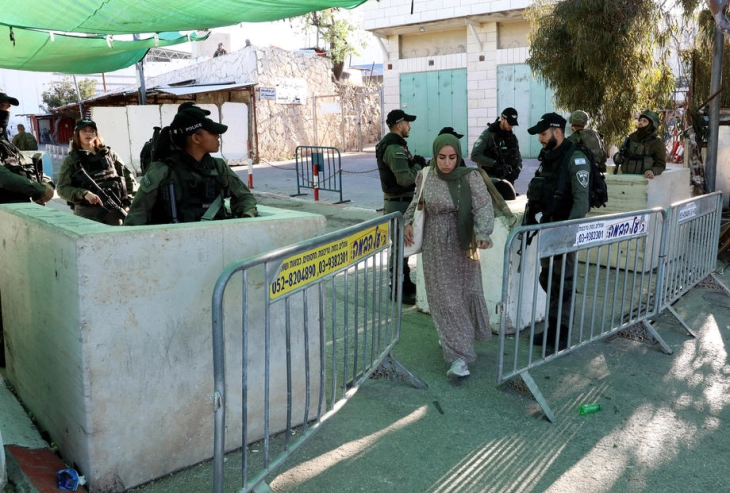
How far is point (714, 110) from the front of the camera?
8.25 metres

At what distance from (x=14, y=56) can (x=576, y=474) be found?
8.24m

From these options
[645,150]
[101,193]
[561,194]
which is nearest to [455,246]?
[561,194]

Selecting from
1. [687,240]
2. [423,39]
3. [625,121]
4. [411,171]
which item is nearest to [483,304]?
[411,171]

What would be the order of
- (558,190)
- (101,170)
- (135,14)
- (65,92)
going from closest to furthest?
(558,190) → (135,14) → (101,170) → (65,92)

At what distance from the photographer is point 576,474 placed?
321 cm

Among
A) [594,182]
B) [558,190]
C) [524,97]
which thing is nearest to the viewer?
[558,190]

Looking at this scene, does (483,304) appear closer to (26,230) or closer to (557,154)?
(557,154)

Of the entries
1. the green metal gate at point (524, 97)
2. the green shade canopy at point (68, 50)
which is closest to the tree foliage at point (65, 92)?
the green metal gate at point (524, 97)

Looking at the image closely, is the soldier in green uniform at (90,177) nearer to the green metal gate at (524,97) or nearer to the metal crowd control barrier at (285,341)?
the metal crowd control barrier at (285,341)

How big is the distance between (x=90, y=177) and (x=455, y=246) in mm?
3434

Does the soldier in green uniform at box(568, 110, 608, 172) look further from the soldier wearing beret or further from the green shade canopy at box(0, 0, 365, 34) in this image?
the soldier wearing beret

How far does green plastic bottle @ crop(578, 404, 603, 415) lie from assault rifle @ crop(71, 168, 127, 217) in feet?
14.3

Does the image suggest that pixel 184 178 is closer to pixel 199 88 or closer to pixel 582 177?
pixel 582 177

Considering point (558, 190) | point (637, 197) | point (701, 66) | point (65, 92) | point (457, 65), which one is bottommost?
point (637, 197)
